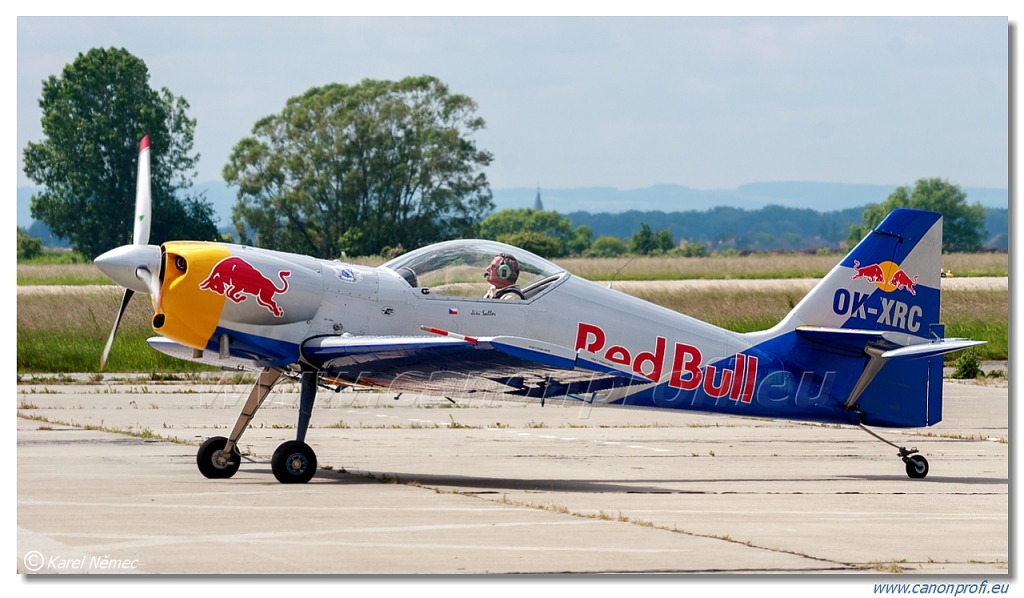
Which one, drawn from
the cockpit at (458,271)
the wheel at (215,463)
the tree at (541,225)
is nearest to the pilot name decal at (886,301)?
the cockpit at (458,271)

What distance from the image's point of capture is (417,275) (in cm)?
1434

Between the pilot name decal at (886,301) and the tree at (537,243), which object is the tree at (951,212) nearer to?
the tree at (537,243)

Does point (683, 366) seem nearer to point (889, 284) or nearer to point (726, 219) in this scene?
point (889, 284)

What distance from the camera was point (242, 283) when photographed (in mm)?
13680

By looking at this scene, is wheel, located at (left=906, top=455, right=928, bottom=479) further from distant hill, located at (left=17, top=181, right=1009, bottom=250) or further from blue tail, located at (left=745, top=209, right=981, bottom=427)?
distant hill, located at (left=17, top=181, right=1009, bottom=250)

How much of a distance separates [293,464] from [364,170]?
1695 inches

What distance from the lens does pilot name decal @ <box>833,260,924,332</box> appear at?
51.1 feet

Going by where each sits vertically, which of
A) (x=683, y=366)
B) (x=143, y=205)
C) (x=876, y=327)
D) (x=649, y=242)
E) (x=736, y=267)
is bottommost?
(x=683, y=366)


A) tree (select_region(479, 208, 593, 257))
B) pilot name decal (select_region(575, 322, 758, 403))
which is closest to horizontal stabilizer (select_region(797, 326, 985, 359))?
pilot name decal (select_region(575, 322, 758, 403))

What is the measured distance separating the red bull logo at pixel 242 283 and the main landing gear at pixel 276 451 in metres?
0.88

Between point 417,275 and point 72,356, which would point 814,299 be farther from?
point 72,356

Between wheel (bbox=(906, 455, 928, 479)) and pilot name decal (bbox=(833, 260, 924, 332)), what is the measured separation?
140 centimetres

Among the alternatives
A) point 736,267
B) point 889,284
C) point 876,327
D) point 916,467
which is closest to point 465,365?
point 876,327

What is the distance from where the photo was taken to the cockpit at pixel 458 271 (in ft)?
46.8
